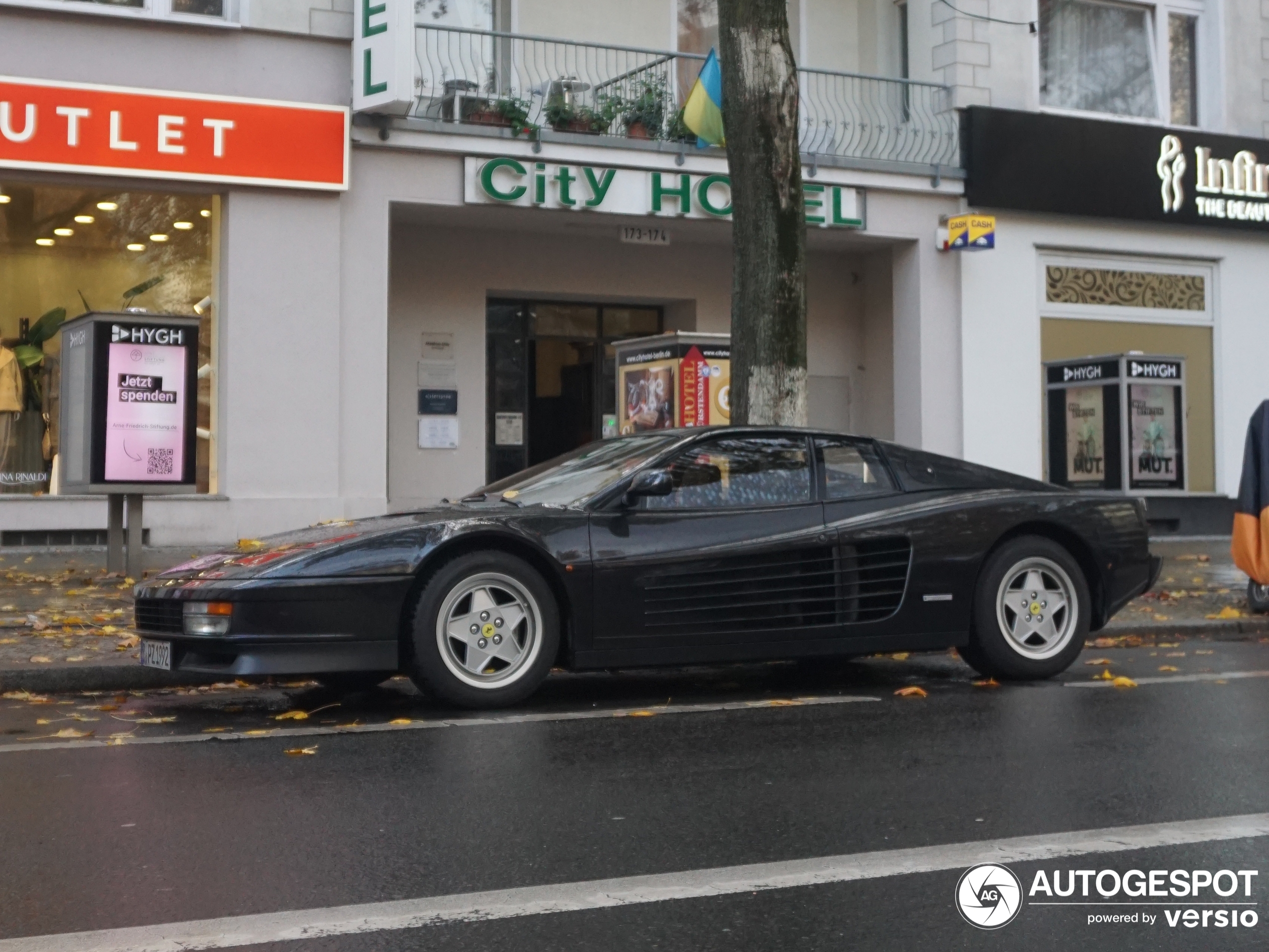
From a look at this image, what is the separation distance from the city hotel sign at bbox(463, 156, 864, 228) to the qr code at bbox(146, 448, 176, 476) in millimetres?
5653

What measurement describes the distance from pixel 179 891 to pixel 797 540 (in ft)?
13.3

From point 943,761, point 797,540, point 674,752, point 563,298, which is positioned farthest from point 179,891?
point 563,298

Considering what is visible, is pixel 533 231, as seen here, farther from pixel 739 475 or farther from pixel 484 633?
pixel 484 633

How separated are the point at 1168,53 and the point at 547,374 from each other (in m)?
9.34

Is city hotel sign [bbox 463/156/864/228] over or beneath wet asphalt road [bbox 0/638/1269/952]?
over

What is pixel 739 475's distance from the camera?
7578 millimetres

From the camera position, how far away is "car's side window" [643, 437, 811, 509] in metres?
7.39

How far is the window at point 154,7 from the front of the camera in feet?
47.2

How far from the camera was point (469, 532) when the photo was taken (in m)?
6.73

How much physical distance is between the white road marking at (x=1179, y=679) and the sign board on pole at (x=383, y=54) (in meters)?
9.55

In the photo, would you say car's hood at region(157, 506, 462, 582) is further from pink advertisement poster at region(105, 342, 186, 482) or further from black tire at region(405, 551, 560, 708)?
pink advertisement poster at region(105, 342, 186, 482)

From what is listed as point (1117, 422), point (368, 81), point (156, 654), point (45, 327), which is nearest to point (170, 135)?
point (368, 81)

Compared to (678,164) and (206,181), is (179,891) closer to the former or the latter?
(206,181)

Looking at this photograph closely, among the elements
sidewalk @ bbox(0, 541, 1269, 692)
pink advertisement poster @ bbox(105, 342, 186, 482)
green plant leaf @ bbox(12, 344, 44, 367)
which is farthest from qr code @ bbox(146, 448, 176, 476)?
green plant leaf @ bbox(12, 344, 44, 367)
